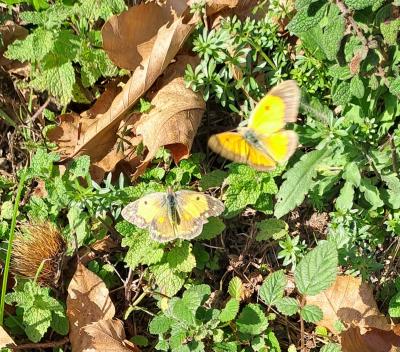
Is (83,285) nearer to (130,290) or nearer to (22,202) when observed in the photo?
(130,290)

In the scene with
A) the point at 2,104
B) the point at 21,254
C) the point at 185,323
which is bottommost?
the point at 185,323

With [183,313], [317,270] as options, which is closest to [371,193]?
[317,270]

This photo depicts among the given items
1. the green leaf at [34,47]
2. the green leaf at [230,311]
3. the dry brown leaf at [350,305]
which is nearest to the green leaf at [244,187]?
the green leaf at [230,311]

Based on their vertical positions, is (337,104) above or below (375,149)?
above

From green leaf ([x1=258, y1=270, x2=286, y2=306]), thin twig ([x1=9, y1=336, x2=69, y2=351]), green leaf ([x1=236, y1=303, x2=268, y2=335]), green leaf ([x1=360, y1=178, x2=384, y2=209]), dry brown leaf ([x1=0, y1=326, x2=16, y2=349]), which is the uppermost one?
green leaf ([x1=360, y1=178, x2=384, y2=209])

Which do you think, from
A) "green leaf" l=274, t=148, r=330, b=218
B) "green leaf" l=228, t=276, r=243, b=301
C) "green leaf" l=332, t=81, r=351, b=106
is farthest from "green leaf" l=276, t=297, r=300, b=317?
"green leaf" l=332, t=81, r=351, b=106

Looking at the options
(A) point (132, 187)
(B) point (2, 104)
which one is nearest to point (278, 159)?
(A) point (132, 187)

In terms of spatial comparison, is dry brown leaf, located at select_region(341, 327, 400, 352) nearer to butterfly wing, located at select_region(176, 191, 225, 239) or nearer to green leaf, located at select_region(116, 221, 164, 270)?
butterfly wing, located at select_region(176, 191, 225, 239)

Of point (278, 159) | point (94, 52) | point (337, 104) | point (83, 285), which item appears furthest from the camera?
point (94, 52)
